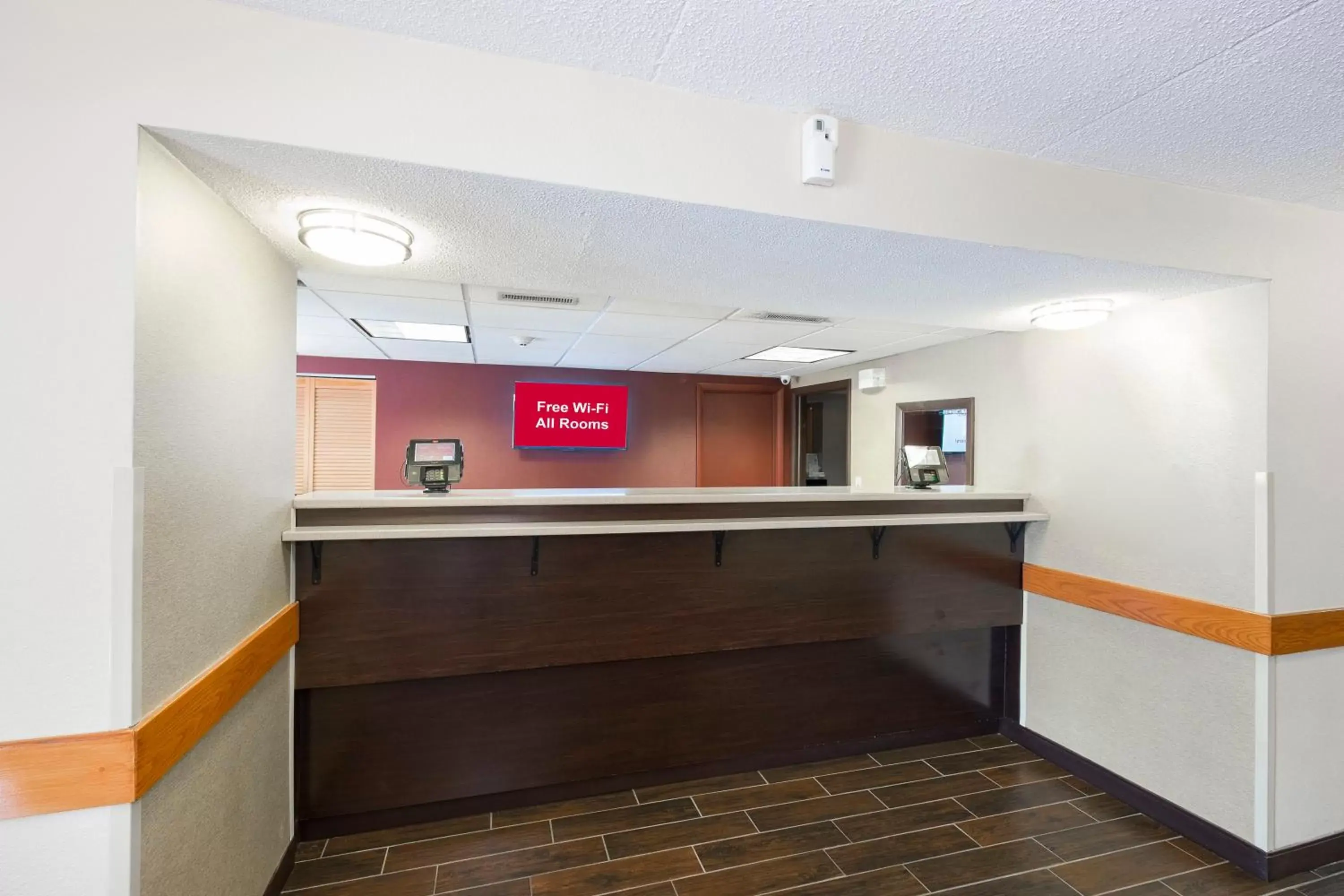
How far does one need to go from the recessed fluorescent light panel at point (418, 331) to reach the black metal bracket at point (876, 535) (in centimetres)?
288

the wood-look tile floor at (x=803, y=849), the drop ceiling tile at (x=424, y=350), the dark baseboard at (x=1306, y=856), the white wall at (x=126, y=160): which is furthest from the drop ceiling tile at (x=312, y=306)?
the dark baseboard at (x=1306, y=856)

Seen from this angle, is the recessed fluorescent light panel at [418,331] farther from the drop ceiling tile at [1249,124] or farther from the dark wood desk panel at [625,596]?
the drop ceiling tile at [1249,124]

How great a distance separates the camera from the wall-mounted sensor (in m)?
1.72

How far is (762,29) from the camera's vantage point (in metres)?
1.38

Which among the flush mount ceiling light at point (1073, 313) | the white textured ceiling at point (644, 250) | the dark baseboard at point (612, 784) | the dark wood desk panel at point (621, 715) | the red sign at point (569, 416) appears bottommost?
the dark baseboard at point (612, 784)

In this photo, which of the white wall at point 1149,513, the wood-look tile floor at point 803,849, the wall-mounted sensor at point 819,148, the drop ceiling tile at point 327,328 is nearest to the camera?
the wall-mounted sensor at point 819,148

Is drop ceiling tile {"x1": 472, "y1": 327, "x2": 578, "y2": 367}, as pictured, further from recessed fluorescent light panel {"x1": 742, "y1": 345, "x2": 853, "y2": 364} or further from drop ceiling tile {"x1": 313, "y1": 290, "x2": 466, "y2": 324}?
recessed fluorescent light panel {"x1": 742, "y1": 345, "x2": 853, "y2": 364}

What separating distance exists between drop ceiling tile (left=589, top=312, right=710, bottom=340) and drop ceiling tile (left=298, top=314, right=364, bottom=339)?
1617 mm

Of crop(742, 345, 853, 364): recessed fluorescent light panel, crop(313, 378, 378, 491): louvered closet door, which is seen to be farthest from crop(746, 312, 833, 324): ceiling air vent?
crop(313, 378, 378, 491): louvered closet door

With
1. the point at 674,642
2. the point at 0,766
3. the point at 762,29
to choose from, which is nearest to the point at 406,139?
the point at 762,29

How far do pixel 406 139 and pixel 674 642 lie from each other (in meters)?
2.17

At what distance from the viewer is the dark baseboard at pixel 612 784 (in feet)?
7.90

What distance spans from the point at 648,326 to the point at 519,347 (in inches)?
56.8

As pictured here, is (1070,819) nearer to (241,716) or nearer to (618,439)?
(241,716)
